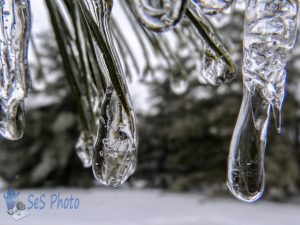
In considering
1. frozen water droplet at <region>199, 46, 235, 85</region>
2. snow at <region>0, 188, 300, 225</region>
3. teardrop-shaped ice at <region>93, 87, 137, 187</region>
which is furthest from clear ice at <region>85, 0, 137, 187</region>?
snow at <region>0, 188, 300, 225</region>

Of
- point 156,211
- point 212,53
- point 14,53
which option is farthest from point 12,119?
point 156,211

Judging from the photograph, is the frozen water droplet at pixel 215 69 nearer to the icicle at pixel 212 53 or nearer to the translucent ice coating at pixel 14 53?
the icicle at pixel 212 53

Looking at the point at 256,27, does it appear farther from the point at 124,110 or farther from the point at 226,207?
the point at 226,207

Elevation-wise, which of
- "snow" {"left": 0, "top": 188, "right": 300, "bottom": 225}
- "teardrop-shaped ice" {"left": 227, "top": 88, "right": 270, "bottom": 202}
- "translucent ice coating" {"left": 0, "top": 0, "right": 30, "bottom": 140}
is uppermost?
"translucent ice coating" {"left": 0, "top": 0, "right": 30, "bottom": 140}

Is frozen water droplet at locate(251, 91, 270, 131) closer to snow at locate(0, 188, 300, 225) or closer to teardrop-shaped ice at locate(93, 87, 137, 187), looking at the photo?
teardrop-shaped ice at locate(93, 87, 137, 187)

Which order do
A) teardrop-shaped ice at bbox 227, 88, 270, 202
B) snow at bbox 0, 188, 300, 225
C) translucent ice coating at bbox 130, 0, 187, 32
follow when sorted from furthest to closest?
1. snow at bbox 0, 188, 300, 225
2. teardrop-shaped ice at bbox 227, 88, 270, 202
3. translucent ice coating at bbox 130, 0, 187, 32

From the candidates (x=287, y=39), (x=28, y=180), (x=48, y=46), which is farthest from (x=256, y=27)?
(x=48, y=46)

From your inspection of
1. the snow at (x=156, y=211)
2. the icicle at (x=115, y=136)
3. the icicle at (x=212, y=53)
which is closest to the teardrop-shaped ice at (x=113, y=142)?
the icicle at (x=115, y=136)
